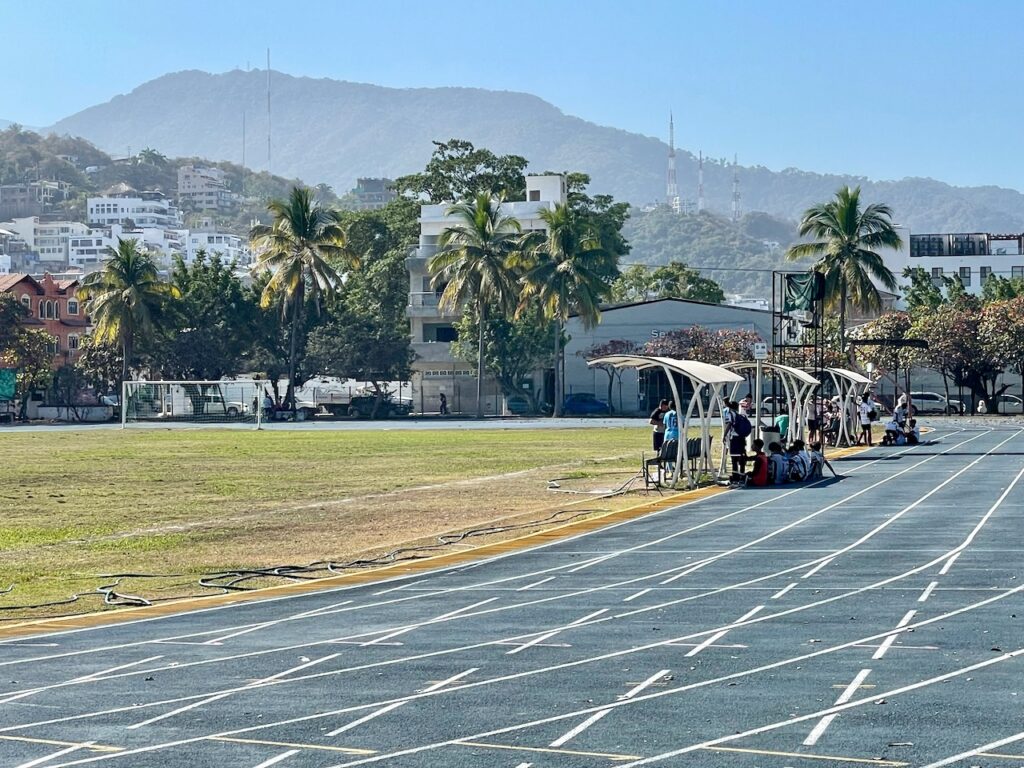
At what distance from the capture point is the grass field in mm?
19734

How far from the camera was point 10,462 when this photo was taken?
1633 inches

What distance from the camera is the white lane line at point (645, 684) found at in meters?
11.0

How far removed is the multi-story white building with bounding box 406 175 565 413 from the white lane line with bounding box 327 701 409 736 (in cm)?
7428

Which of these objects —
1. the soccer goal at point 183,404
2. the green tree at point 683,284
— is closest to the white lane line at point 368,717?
the soccer goal at point 183,404

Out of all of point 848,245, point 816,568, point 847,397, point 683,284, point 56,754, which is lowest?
point 56,754

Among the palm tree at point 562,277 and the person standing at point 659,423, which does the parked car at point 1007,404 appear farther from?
the person standing at point 659,423

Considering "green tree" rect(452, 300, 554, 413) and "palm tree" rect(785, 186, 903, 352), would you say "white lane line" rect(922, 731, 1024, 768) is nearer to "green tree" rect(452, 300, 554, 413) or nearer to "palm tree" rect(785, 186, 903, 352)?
"palm tree" rect(785, 186, 903, 352)

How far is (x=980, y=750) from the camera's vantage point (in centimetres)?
923

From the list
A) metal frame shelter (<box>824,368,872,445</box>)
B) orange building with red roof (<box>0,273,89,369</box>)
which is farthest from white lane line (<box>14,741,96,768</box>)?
orange building with red roof (<box>0,273,89,369</box>)

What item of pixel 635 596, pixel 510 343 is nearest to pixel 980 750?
pixel 635 596

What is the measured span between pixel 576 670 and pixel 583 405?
69.5 metres

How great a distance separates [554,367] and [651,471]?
48.3 meters

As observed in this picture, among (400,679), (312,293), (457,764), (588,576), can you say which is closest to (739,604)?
(588,576)

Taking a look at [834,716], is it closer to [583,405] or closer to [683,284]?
[583,405]
